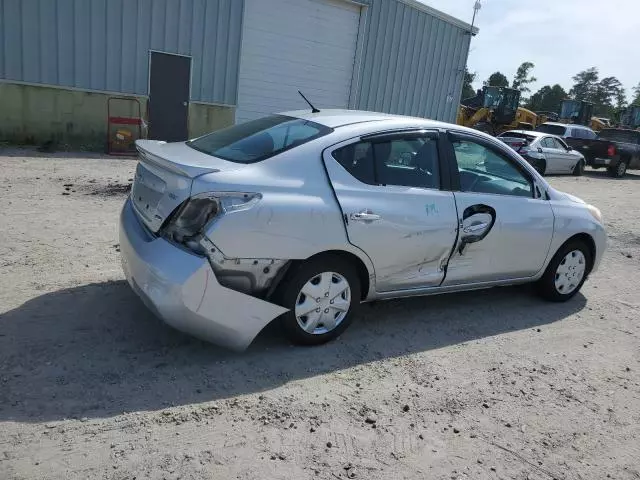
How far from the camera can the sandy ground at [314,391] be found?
2.77 meters

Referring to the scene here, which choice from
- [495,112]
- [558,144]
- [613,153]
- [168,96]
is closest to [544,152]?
[558,144]

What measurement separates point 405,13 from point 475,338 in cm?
1563

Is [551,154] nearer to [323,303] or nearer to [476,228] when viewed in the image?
[476,228]

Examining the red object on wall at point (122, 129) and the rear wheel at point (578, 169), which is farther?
the rear wheel at point (578, 169)

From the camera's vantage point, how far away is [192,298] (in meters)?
3.31

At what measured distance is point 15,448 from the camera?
103 inches

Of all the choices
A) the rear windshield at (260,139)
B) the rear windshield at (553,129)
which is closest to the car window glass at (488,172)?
the rear windshield at (260,139)

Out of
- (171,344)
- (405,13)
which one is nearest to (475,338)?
(171,344)

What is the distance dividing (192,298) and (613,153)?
65.1ft

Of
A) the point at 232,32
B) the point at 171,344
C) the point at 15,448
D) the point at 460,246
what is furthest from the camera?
the point at 232,32

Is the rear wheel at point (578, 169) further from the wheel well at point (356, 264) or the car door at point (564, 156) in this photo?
the wheel well at point (356, 264)

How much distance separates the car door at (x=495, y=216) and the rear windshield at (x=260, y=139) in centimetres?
124

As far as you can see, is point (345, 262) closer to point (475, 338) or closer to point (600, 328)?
point (475, 338)

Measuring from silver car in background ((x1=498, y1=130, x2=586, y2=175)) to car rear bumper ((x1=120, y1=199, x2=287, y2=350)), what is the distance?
1449 cm
